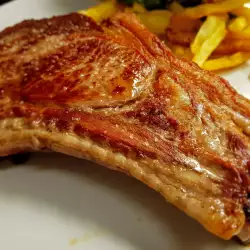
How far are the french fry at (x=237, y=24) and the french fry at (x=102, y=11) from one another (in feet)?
3.43

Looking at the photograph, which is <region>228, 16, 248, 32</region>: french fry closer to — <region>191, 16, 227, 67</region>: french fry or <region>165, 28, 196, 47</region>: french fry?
<region>191, 16, 227, 67</region>: french fry

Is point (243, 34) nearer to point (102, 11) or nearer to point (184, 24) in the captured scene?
point (184, 24)

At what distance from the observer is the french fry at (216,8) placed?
3383 mm

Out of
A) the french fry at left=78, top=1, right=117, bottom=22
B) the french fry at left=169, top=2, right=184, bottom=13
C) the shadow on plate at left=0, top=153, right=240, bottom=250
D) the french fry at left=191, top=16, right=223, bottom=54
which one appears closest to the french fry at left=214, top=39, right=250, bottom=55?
the french fry at left=191, top=16, right=223, bottom=54

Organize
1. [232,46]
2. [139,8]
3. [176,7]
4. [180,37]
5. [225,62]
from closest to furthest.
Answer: [225,62] < [232,46] < [180,37] < [176,7] < [139,8]

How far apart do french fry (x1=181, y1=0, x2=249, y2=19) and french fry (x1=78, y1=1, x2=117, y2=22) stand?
2.47 ft

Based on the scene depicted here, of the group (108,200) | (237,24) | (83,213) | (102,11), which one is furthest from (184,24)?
(83,213)

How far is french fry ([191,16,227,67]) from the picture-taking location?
3.30 meters

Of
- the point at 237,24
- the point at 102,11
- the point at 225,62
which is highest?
the point at 237,24

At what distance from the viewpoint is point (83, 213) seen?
8.16 feet

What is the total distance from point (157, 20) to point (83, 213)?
6.03 ft

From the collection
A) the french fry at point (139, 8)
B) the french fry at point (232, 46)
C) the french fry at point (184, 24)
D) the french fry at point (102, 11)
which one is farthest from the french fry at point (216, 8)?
the french fry at point (102, 11)

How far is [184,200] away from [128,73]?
88cm

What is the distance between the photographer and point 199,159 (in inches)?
88.1
